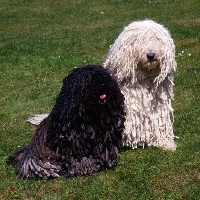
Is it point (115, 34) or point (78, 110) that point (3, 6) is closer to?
point (115, 34)

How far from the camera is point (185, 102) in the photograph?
28.1ft

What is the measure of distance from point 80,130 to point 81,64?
5658 mm

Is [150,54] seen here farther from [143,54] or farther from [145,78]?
[145,78]

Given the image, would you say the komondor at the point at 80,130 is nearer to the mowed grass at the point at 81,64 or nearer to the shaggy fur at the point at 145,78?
the mowed grass at the point at 81,64

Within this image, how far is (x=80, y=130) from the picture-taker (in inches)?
232

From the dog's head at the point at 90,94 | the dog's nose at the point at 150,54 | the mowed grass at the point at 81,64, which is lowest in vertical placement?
the mowed grass at the point at 81,64

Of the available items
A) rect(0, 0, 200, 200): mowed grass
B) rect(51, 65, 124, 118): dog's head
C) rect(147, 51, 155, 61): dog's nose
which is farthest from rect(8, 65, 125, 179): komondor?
rect(147, 51, 155, 61): dog's nose

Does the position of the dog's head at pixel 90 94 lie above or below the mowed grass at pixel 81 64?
above

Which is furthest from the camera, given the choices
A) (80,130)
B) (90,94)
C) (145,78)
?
(145,78)

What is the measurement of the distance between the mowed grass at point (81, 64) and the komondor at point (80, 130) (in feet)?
0.48

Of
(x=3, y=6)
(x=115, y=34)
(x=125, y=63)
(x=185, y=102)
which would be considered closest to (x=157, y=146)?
(x=125, y=63)

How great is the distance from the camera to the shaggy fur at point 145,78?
6207mm

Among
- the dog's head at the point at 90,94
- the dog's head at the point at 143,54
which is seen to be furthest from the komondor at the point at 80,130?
the dog's head at the point at 143,54

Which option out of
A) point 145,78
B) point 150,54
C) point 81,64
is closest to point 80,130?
point 145,78
